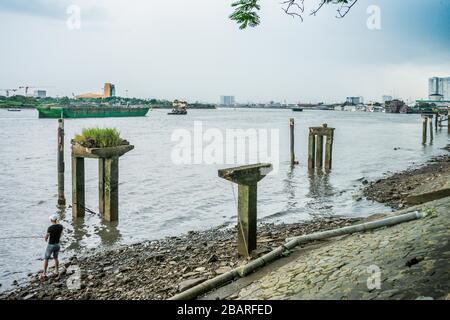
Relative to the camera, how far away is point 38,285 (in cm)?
898

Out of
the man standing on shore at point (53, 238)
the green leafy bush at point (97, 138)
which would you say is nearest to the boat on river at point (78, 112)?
the green leafy bush at point (97, 138)

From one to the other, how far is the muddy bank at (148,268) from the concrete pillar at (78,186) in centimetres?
373

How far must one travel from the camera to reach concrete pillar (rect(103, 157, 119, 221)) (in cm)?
1330

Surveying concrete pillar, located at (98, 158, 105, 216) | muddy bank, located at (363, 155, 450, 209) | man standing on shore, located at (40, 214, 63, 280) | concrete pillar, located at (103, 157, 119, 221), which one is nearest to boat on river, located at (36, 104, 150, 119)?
muddy bank, located at (363, 155, 450, 209)

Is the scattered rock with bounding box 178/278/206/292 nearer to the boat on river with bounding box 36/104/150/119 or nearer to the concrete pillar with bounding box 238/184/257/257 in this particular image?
the concrete pillar with bounding box 238/184/257/257

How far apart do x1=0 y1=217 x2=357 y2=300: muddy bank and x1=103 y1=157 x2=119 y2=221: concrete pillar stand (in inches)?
98.6

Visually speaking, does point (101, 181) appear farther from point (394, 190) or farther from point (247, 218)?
point (394, 190)

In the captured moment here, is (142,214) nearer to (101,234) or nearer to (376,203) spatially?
(101,234)

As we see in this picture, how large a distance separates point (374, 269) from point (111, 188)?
9.27 metres

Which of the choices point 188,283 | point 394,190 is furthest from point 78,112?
point 188,283
